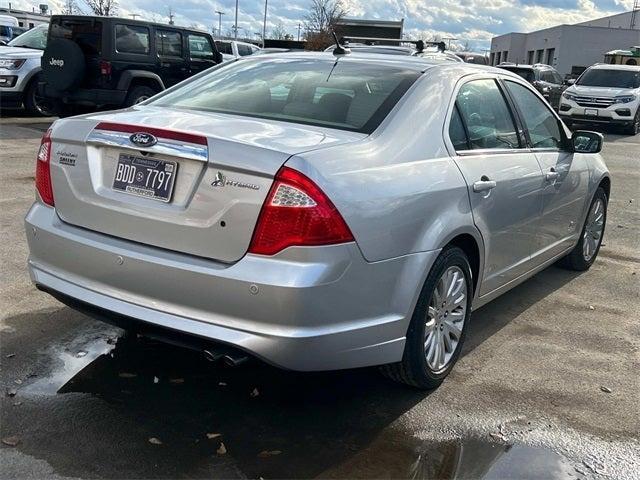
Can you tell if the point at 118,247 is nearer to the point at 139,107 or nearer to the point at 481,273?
the point at 139,107

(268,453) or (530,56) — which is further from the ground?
(530,56)

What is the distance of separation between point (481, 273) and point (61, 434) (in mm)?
2294

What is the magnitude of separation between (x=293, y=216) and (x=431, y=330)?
1162 millimetres

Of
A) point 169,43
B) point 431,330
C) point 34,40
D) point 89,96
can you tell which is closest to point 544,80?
point 169,43

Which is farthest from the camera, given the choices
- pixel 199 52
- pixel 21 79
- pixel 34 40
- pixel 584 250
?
pixel 34 40

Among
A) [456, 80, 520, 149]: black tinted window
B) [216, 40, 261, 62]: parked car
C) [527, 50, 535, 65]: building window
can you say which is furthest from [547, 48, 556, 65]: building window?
[456, 80, 520, 149]: black tinted window

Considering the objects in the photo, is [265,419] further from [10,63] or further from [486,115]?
[10,63]

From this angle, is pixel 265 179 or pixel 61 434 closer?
pixel 265 179

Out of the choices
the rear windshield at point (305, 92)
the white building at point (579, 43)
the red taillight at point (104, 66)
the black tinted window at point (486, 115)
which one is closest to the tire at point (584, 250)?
the black tinted window at point (486, 115)

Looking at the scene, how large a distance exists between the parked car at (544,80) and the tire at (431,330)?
59.9 feet

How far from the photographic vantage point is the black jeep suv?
11.3m

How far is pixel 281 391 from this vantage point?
11.3ft

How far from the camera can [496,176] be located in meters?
3.82

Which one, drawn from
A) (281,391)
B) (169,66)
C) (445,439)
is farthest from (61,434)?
(169,66)
